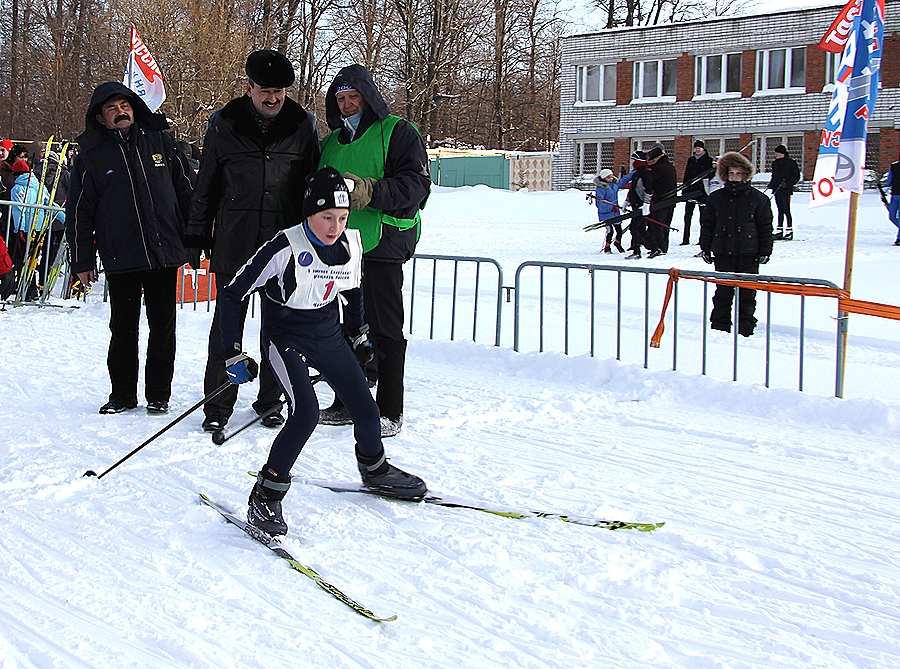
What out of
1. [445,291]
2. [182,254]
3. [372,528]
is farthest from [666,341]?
[372,528]

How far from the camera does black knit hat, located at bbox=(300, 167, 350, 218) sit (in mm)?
4020

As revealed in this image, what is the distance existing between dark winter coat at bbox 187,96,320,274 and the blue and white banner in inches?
151

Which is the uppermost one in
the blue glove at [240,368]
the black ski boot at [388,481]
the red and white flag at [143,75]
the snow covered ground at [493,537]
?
the red and white flag at [143,75]

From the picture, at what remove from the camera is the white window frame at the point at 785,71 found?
33.7 meters

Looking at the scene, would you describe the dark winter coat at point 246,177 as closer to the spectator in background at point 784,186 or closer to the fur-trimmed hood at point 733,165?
the fur-trimmed hood at point 733,165

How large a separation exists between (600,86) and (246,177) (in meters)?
34.1

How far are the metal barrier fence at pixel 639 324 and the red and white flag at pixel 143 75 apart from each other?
4152mm

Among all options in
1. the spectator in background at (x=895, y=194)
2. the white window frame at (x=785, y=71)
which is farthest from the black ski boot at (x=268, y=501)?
the white window frame at (x=785, y=71)

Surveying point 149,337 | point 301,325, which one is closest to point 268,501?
point 301,325

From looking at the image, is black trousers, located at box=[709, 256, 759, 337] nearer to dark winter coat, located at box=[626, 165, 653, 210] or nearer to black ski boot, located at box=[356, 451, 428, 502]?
black ski boot, located at box=[356, 451, 428, 502]

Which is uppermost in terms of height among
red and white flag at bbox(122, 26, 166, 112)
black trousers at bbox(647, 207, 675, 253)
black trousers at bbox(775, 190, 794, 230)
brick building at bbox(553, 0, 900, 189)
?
brick building at bbox(553, 0, 900, 189)

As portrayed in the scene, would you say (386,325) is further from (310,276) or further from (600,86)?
(600,86)

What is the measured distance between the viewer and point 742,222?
897cm

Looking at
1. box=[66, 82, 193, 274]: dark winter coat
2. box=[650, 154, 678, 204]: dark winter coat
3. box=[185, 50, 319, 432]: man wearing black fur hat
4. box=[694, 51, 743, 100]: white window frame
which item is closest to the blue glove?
box=[185, 50, 319, 432]: man wearing black fur hat
